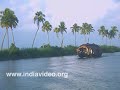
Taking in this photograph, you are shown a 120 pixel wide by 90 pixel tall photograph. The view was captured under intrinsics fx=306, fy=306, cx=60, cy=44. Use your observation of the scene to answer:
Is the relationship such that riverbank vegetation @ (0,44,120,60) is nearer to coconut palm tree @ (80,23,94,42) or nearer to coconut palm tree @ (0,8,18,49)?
coconut palm tree @ (0,8,18,49)

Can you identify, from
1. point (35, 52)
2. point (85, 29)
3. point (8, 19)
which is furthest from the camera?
point (85, 29)

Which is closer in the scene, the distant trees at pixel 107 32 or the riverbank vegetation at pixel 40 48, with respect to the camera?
the riverbank vegetation at pixel 40 48

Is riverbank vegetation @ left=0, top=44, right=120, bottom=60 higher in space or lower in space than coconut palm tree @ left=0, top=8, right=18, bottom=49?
lower

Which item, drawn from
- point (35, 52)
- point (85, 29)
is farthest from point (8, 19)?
point (85, 29)

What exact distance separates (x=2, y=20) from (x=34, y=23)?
1579 cm

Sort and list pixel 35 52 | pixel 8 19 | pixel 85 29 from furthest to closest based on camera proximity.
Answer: pixel 85 29
pixel 35 52
pixel 8 19

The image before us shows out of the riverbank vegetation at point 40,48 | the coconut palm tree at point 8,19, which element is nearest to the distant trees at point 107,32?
the riverbank vegetation at point 40,48

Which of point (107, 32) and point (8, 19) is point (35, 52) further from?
point (107, 32)

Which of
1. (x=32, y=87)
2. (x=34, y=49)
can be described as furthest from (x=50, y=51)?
(x=32, y=87)

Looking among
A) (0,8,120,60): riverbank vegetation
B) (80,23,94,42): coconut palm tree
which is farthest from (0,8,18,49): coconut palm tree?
(80,23,94,42): coconut palm tree

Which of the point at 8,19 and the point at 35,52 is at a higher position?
the point at 8,19

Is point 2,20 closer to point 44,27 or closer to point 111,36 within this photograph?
point 44,27

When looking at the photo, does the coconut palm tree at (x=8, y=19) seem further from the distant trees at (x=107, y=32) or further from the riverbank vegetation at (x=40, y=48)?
the distant trees at (x=107, y=32)

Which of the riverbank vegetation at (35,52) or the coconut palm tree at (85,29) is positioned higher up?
the coconut palm tree at (85,29)
